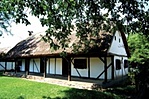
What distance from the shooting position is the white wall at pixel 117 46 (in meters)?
18.6

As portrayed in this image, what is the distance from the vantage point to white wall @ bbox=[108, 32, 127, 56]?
61.1ft

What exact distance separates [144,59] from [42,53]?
11457 millimetres

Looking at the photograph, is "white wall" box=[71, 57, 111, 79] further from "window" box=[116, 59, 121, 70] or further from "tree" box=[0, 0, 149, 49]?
"tree" box=[0, 0, 149, 49]

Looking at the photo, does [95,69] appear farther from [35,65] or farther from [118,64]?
[35,65]

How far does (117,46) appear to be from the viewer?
1988cm

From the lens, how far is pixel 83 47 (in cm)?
1722

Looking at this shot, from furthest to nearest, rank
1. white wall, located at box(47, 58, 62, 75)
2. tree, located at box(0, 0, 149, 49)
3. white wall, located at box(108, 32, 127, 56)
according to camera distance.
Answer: white wall, located at box(47, 58, 62, 75) → white wall, located at box(108, 32, 127, 56) → tree, located at box(0, 0, 149, 49)

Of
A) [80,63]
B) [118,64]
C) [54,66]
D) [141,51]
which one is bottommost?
[54,66]

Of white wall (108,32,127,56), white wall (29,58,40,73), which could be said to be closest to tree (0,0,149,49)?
white wall (108,32,127,56)

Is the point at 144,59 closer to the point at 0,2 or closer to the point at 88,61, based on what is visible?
the point at 88,61

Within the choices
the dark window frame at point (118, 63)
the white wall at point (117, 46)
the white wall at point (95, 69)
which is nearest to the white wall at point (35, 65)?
the white wall at point (95, 69)

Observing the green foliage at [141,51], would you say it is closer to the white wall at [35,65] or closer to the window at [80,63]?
the window at [80,63]

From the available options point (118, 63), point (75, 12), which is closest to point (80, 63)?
point (118, 63)

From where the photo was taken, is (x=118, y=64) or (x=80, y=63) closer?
(x=80, y=63)
